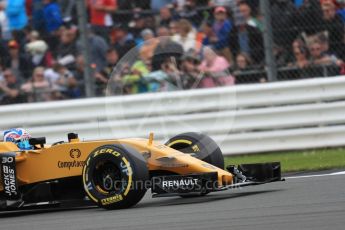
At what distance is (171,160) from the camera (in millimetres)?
7934

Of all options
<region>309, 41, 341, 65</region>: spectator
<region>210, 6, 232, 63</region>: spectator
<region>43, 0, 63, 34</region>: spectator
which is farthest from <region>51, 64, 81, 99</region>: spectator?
<region>309, 41, 341, 65</region>: spectator

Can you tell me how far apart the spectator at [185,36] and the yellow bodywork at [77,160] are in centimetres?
253

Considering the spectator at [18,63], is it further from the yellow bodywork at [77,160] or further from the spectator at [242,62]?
the yellow bodywork at [77,160]

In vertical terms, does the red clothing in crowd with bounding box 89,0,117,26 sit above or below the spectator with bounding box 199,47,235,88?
above

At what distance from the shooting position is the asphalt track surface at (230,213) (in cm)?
612

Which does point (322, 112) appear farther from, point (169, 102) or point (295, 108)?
point (169, 102)

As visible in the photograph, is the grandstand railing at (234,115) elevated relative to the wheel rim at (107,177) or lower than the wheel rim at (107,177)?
elevated

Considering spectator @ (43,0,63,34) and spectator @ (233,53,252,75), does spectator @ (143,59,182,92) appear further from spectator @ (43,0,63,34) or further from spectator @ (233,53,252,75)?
spectator @ (43,0,63,34)

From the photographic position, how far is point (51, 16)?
→ 13.4 meters

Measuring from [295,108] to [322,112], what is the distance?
0.39 metres

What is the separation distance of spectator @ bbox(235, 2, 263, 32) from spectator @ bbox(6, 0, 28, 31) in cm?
350

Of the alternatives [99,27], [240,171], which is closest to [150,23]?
[99,27]

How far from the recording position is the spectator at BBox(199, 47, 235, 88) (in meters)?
10.6

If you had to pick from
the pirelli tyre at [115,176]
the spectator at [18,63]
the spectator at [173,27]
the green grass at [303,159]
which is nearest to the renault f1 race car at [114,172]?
the pirelli tyre at [115,176]
